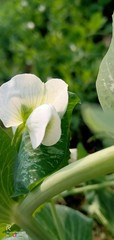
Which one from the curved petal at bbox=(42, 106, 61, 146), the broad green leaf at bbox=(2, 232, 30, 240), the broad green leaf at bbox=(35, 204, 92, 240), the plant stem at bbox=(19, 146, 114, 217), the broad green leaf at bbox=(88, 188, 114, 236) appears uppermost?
the curved petal at bbox=(42, 106, 61, 146)

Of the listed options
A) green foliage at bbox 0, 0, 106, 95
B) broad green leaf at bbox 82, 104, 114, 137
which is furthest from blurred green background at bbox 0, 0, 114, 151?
broad green leaf at bbox 82, 104, 114, 137

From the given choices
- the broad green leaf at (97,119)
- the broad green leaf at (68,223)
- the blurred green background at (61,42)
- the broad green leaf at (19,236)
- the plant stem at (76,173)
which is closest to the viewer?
the broad green leaf at (97,119)

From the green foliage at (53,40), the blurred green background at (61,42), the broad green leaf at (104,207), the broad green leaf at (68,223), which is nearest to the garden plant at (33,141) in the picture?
the broad green leaf at (68,223)

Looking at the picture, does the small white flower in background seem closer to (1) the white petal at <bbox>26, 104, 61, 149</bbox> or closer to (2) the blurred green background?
(1) the white petal at <bbox>26, 104, 61, 149</bbox>

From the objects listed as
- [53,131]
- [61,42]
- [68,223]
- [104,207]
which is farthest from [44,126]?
[61,42]

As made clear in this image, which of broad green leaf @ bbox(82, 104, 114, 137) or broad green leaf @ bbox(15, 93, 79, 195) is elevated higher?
broad green leaf @ bbox(82, 104, 114, 137)

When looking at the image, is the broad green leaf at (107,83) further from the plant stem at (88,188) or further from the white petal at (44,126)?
the plant stem at (88,188)
